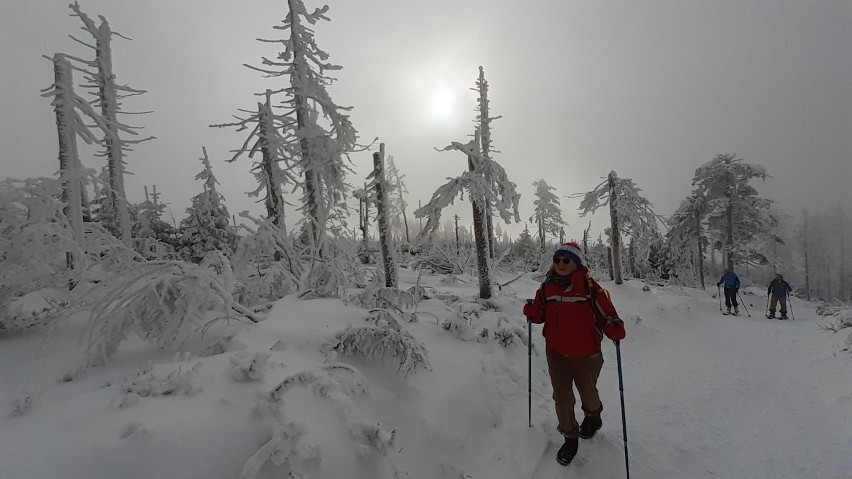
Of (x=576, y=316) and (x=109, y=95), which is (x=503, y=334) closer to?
(x=576, y=316)

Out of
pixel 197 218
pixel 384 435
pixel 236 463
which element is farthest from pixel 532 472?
pixel 197 218

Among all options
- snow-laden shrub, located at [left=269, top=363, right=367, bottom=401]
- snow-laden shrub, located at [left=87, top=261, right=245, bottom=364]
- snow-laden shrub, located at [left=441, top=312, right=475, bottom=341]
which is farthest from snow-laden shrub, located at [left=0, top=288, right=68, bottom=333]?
snow-laden shrub, located at [left=441, top=312, right=475, bottom=341]

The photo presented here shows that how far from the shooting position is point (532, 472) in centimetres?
406

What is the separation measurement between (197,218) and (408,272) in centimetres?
1393

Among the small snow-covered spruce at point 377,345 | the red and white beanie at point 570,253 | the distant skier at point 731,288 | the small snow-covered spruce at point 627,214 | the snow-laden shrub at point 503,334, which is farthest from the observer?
the small snow-covered spruce at point 627,214

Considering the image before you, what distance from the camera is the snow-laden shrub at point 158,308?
4.00 metres

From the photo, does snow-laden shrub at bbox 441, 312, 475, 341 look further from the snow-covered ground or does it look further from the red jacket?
the red jacket

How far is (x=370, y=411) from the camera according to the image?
3965 millimetres

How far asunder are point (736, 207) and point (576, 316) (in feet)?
96.0

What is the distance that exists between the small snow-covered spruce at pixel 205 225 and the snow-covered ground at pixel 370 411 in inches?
714

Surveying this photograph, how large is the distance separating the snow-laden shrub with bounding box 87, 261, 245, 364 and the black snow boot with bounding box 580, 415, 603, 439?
15.8 ft

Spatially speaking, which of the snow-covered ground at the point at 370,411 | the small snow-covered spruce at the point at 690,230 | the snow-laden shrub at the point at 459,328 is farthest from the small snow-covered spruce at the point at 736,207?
the snow-laden shrub at the point at 459,328

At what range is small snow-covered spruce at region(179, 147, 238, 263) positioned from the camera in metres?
21.3

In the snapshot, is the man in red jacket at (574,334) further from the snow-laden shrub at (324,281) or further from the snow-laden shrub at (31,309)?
the snow-laden shrub at (31,309)
